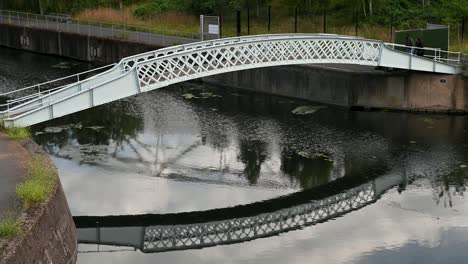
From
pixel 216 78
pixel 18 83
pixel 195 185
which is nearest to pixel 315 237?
pixel 195 185

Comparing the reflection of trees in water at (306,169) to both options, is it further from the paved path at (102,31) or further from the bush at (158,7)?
the bush at (158,7)

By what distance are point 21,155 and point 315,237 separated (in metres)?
9.32

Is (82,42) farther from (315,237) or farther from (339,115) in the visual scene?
(315,237)

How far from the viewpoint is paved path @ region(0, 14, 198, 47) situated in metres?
48.8

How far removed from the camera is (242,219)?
79.9ft

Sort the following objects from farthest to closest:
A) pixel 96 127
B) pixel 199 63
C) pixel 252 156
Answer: pixel 96 127
pixel 252 156
pixel 199 63

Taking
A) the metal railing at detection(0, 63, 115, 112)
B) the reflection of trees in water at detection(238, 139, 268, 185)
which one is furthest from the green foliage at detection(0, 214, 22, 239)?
the reflection of trees in water at detection(238, 139, 268, 185)

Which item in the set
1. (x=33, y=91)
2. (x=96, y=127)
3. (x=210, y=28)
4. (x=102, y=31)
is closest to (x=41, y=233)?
(x=96, y=127)

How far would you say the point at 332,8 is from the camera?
50.7 meters

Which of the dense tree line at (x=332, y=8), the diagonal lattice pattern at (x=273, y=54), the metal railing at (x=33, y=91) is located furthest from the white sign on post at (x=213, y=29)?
the diagonal lattice pattern at (x=273, y=54)

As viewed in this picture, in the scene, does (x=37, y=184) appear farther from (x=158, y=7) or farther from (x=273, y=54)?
(x=158, y=7)

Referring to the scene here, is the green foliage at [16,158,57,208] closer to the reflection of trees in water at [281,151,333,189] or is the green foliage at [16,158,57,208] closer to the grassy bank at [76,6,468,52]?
the reflection of trees in water at [281,151,333,189]

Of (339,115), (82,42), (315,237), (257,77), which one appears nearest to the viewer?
→ (315,237)

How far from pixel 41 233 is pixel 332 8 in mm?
36996
